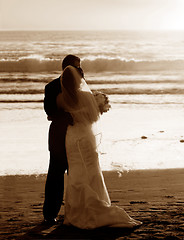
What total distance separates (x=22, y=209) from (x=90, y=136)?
3.52 feet

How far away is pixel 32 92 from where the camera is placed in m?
18.3

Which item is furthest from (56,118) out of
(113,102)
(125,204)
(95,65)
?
(95,65)

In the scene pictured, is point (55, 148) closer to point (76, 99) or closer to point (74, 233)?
point (76, 99)

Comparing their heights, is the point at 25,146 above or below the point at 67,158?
below

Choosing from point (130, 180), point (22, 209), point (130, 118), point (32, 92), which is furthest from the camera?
point (32, 92)

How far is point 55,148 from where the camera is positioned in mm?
4320

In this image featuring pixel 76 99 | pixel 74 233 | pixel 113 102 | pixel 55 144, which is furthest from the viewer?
pixel 113 102

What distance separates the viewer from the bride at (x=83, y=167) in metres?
4.05

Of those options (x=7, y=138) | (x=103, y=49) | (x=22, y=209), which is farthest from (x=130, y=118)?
(x=103, y=49)

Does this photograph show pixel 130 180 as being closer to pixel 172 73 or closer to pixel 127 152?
pixel 127 152

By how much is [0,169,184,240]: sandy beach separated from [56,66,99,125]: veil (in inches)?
39.4

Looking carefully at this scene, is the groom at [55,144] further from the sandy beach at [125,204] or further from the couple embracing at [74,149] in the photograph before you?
the sandy beach at [125,204]

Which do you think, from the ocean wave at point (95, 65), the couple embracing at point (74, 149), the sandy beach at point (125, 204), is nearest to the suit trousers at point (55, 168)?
the couple embracing at point (74, 149)

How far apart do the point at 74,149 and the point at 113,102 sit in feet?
37.3
